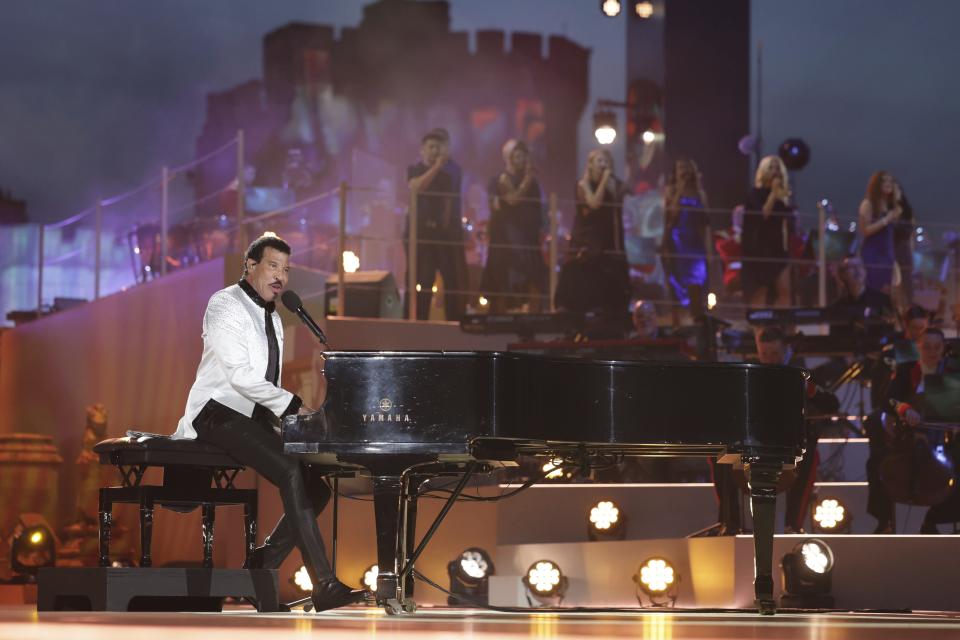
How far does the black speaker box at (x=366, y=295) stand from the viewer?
9.73 meters

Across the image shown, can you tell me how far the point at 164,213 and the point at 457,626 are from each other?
6.92 metres

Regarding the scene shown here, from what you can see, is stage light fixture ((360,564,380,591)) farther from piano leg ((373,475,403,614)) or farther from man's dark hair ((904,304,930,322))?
man's dark hair ((904,304,930,322))

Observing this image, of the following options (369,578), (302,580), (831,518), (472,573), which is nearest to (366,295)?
(302,580)

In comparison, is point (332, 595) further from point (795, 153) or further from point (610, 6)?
point (795, 153)

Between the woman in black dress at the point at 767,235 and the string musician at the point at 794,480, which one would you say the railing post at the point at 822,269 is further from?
the string musician at the point at 794,480

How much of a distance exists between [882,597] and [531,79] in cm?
2778

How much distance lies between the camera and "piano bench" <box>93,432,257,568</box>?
5137mm

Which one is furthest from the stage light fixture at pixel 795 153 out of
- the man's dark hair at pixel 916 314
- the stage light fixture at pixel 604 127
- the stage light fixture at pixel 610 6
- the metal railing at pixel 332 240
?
the man's dark hair at pixel 916 314

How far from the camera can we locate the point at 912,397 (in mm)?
7539

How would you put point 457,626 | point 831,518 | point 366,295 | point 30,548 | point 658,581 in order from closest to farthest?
1. point 457,626
2. point 658,581
3. point 831,518
4. point 30,548
5. point 366,295

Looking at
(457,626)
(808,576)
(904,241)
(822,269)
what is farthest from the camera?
(822,269)

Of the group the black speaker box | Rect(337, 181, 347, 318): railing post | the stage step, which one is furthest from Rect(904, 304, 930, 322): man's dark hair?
the stage step

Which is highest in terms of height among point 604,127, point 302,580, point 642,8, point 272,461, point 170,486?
point 642,8

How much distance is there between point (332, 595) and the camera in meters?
4.86
